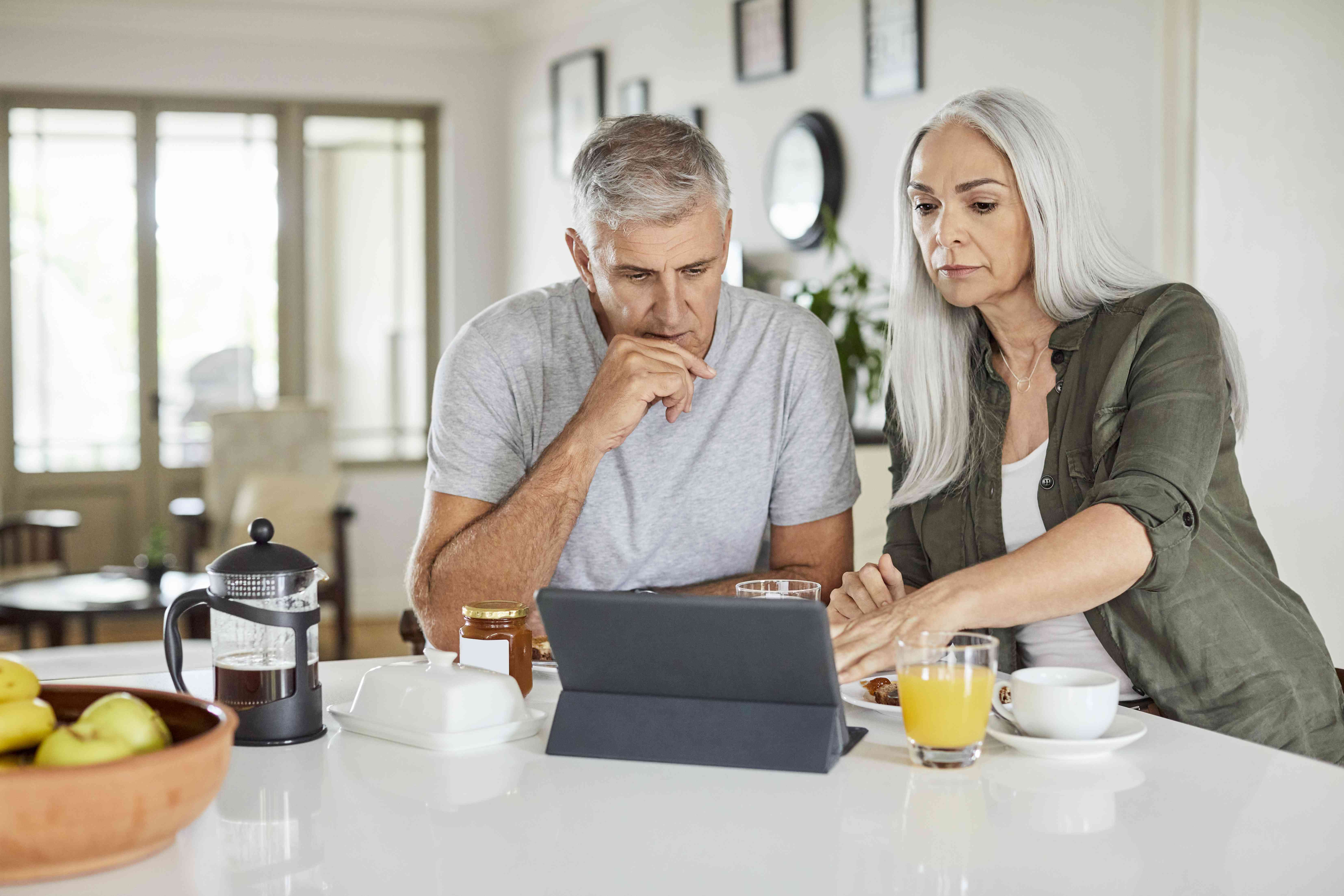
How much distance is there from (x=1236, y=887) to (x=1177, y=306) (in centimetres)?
92

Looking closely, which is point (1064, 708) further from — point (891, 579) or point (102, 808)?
point (102, 808)

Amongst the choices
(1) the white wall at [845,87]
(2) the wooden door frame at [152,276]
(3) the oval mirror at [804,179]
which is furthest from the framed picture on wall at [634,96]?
(2) the wooden door frame at [152,276]

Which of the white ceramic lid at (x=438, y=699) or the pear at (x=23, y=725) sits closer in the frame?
the pear at (x=23, y=725)

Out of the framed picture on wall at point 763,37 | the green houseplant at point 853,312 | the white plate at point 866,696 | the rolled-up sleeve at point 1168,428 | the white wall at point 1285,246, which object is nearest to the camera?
the white plate at point 866,696

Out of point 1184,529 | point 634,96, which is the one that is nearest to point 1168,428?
point 1184,529

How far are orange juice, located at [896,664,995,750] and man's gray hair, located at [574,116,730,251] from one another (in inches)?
31.2

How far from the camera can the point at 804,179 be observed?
4.16 m

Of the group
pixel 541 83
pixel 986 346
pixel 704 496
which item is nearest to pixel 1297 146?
pixel 986 346

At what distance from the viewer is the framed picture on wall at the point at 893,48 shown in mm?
3633

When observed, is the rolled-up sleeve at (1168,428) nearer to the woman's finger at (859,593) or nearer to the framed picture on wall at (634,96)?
the woman's finger at (859,593)

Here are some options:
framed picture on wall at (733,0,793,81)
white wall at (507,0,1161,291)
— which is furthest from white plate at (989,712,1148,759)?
framed picture on wall at (733,0,793,81)

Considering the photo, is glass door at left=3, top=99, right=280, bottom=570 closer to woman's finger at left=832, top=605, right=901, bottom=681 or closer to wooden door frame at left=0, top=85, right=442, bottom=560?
wooden door frame at left=0, top=85, right=442, bottom=560

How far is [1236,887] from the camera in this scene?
0.83 meters

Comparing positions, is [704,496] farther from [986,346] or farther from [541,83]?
[541,83]
